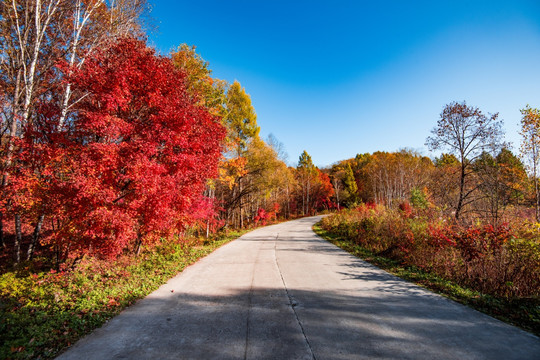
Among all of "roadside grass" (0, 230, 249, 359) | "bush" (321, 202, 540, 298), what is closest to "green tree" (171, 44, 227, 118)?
"roadside grass" (0, 230, 249, 359)

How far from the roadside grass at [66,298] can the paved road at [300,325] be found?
1.29 ft

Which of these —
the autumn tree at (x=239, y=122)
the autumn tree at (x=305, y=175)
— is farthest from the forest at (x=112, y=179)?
the autumn tree at (x=305, y=175)

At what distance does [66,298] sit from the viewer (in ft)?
15.3

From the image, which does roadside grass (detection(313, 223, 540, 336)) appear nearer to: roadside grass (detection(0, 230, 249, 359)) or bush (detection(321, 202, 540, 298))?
bush (detection(321, 202, 540, 298))

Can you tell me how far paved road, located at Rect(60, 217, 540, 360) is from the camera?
117 inches

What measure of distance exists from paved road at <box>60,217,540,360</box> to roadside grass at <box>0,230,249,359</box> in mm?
394

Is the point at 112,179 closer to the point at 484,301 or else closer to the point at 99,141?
the point at 99,141

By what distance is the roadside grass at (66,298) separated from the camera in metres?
3.20

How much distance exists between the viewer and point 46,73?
923cm

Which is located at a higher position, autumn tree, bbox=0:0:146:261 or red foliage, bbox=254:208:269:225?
autumn tree, bbox=0:0:146:261

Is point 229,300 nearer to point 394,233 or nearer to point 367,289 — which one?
point 367,289

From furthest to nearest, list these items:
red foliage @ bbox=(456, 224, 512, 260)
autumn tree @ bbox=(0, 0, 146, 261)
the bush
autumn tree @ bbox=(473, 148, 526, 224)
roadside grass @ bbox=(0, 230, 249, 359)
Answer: autumn tree @ bbox=(473, 148, 526, 224) < autumn tree @ bbox=(0, 0, 146, 261) < red foliage @ bbox=(456, 224, 512, 260) < the bush < roadside grass @ bbox=(0, 230, 249, 359)

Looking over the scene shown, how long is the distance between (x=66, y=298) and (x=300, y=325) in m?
5.02

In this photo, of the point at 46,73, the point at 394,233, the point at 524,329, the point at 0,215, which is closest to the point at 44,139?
the point at 46,73
